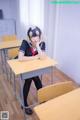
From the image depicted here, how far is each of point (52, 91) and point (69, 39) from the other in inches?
73.9

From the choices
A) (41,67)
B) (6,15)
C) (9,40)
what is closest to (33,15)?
(9,40)

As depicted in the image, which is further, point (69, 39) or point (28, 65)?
point (69, 39)

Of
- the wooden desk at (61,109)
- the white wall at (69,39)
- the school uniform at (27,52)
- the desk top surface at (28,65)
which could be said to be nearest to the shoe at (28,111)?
the school uniform at (27,52)

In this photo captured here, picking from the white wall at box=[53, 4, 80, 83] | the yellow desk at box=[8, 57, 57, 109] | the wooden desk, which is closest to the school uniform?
the yellow desk at box=[8, 57, 57, 109]

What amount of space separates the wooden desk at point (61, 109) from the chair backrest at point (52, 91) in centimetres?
13

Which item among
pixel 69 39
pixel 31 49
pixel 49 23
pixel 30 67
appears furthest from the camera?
pixel 49 23

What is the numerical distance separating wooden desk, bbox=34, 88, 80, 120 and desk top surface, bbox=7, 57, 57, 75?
68cm

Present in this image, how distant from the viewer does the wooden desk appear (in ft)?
3.86

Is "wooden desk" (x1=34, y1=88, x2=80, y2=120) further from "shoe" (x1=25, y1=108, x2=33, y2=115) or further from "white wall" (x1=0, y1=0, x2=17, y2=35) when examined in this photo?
"white wall" (x1=0, y1=0, x2=17, y2=35)

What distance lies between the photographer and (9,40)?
3.52 meters

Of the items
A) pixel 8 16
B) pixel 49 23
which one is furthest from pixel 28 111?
pixel 8 16

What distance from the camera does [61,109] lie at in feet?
4.10

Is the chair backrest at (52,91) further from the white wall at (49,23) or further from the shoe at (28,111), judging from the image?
the white wall at (49,23)

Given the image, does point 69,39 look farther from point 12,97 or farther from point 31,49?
point 12,97
